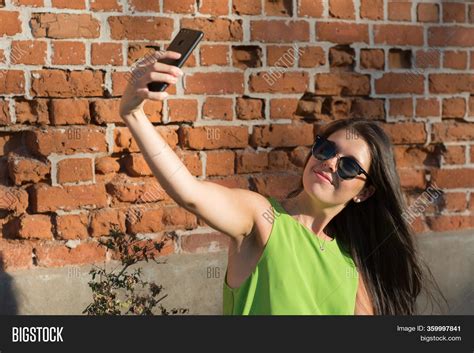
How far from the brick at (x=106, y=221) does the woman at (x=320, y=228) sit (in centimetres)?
96

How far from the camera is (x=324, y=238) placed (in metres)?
2.91

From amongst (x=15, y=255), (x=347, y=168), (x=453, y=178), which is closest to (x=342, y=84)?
(x=453, y=178)

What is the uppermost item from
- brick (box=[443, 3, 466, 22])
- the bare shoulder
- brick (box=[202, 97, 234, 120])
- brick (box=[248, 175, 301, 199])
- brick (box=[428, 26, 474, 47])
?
brick (box=[443, 3, 466, 22])

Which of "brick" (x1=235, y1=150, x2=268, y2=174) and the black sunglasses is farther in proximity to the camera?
"brick" (x1=235, y1=150, x2=268, y2=174)

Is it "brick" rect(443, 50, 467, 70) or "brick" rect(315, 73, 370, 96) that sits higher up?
"brick" rect(443, 50, 467, 70)

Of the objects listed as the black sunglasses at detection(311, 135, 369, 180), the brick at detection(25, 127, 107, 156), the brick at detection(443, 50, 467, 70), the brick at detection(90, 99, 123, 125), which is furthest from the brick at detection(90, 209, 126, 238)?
the brick at detection(443, 50, 467, 70)

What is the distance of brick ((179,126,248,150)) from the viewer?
3680 mm

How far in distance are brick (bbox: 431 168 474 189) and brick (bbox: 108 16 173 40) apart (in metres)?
1.62

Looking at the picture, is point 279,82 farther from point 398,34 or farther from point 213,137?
point 398,34

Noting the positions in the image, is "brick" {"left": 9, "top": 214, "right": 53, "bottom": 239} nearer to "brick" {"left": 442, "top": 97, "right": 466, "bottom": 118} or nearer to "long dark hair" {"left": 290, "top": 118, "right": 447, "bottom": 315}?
"long dark hair" {"left": 290, "top": 118, "right": 447, "bottom": 315}

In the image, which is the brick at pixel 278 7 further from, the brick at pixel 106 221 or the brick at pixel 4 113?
the brick at pixel 4 113

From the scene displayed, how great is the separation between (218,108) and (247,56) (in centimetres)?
28

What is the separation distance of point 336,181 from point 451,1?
6.13 ft

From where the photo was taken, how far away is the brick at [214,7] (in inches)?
144
